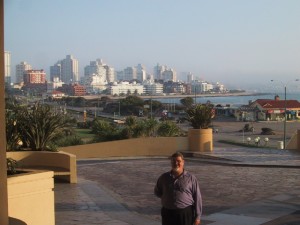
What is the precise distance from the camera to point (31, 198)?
6.99 m

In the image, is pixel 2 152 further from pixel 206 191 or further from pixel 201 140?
pixel 201 140

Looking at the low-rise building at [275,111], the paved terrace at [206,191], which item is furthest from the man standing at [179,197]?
the low-rise building at [275,111]

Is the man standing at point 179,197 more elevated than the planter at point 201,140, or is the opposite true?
the man standing at point 179,197

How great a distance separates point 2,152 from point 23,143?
9851 mm

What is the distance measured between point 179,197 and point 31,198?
264 cm

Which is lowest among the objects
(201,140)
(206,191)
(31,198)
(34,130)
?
(206,191)

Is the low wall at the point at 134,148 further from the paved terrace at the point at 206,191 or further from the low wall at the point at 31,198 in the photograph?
the low wall at the point at 31,198

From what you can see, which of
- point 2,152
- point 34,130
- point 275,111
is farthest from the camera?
point 275,111

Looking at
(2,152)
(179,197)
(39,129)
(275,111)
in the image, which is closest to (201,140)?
(39,129)

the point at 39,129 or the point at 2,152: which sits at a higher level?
the point at 2,152

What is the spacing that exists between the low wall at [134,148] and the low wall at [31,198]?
13001 mm

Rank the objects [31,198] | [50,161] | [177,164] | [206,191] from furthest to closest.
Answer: [50,161] → [206,191] → [31,198] → [177,164]

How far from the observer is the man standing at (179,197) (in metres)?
5.24

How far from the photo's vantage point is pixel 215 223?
8.30 meters
